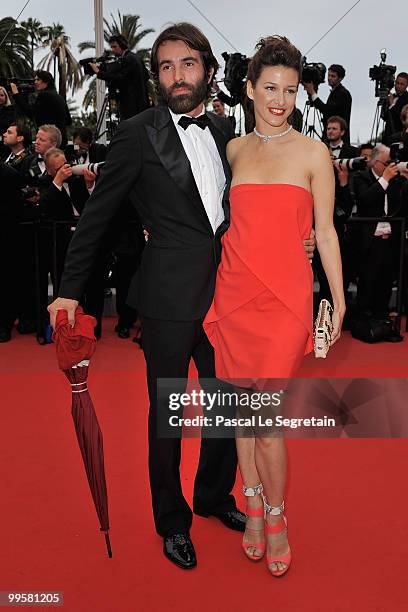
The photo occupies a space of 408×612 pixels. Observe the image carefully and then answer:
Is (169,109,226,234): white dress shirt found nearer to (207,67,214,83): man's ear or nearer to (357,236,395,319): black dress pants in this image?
(207,67,214,83): man's ear

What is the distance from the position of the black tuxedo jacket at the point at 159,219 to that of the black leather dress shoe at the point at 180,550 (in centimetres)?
74

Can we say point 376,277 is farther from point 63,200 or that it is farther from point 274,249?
point 274,249

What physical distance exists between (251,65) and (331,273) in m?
0.71

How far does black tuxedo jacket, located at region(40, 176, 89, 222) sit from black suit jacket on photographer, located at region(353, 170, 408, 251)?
7.66ft

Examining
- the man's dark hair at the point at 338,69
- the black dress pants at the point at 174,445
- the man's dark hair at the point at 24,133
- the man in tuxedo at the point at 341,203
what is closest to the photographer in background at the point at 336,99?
the man's dark hair at the point at 338,69

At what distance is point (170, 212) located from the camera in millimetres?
2150

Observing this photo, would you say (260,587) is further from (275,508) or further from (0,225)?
(0,225)

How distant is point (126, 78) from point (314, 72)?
2016 millimetres

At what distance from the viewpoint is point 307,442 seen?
3281mm

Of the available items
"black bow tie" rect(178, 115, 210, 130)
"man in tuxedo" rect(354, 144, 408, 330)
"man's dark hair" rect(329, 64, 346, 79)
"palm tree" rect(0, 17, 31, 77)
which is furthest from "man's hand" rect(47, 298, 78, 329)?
"palm tree" rect(0, 17, 31, 77)

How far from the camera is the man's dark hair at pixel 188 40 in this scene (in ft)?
7.00

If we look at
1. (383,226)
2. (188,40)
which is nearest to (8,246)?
(383,226)

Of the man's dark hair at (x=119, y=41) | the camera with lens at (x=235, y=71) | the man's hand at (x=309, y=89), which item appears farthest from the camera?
the man's hand at (x=309, y=89)
